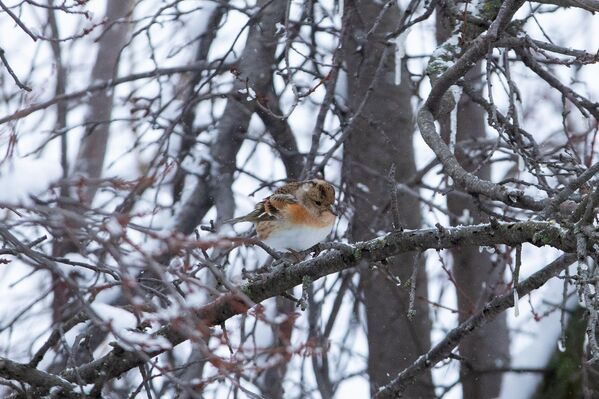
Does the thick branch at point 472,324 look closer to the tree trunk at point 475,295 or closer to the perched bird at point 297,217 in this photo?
the perched bird at point 297,217

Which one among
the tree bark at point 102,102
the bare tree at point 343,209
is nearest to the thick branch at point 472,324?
the bare tree at point 343,209

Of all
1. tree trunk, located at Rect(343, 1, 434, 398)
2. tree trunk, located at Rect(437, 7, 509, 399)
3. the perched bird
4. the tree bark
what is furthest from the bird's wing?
the tree bark

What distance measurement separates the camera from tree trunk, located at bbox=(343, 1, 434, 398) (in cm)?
609

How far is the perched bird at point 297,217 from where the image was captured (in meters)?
4.30

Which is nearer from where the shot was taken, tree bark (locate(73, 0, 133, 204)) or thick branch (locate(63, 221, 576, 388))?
thick branch (locate(63, 221, 576, 388))

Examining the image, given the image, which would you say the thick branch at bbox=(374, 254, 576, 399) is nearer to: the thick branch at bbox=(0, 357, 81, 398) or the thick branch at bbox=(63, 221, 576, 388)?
the thick branch at bbox=(63, 221, 576, 388)

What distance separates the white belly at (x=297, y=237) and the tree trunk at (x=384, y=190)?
1581mm

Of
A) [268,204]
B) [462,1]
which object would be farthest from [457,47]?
[268,204]

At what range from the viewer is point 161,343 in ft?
9.57

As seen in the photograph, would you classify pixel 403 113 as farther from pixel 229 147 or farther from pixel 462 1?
pixel 462 1

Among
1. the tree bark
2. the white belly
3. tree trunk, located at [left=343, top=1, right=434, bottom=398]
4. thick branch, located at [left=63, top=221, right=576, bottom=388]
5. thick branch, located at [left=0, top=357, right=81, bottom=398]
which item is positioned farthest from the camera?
the tree bark

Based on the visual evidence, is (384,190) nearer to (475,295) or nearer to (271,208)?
(475,295)

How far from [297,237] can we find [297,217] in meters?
0.10

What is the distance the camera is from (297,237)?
429cm
